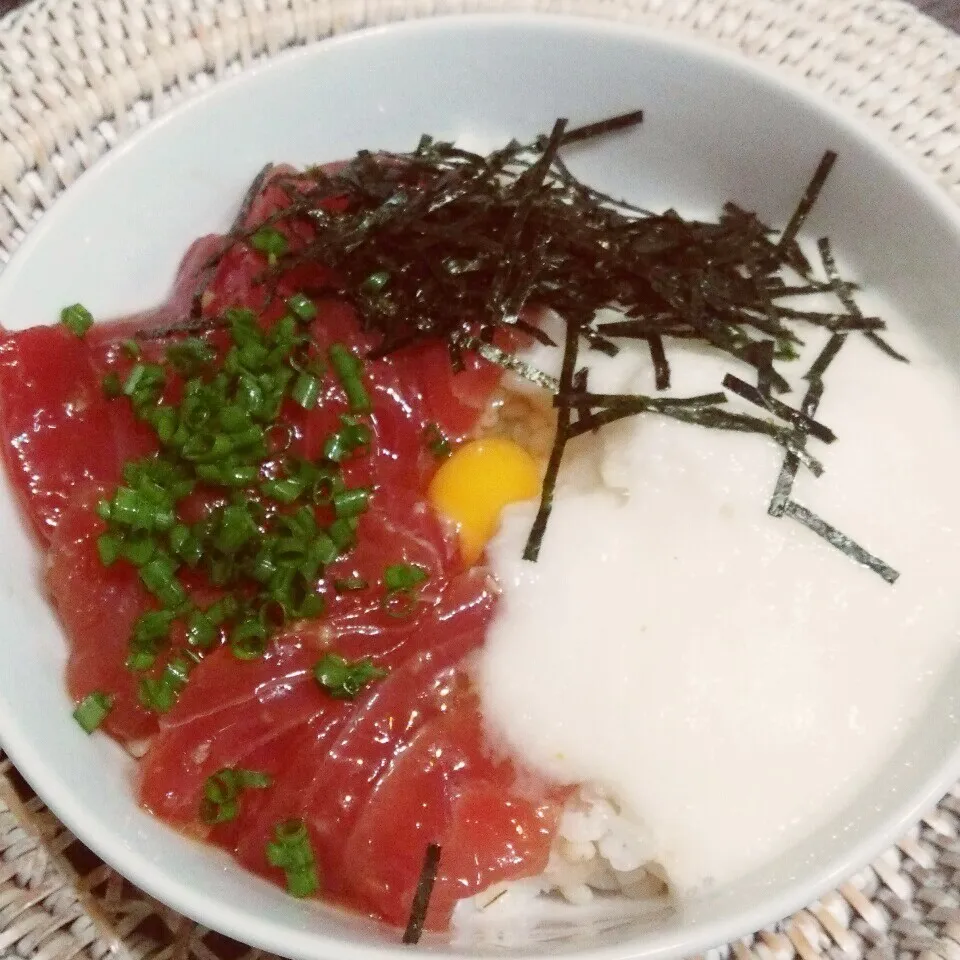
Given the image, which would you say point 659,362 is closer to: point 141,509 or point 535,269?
point 535,269

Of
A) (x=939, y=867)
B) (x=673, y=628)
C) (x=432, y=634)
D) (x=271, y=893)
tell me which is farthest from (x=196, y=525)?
(x=939, y=867)

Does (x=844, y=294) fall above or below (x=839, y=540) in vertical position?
above

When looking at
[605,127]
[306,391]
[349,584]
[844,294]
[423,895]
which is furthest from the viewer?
[605,127]

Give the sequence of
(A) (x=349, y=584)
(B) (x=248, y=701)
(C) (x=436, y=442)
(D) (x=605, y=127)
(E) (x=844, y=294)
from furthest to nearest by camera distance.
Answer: (D) (x=605, y=127)
(E) (x=844, y=294)
(C) (x=436, y=442)
(A) (x=349, y=584)
(B) (x=248, y=701)

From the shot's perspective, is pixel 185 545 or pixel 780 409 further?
pixel 780 409

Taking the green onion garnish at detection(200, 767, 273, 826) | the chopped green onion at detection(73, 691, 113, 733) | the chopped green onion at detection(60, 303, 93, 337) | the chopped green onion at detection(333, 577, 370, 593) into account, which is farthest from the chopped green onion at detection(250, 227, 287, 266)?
the green onion garnish at detection(200, 767, 273, 826)

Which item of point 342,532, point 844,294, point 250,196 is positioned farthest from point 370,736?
point 844,294
